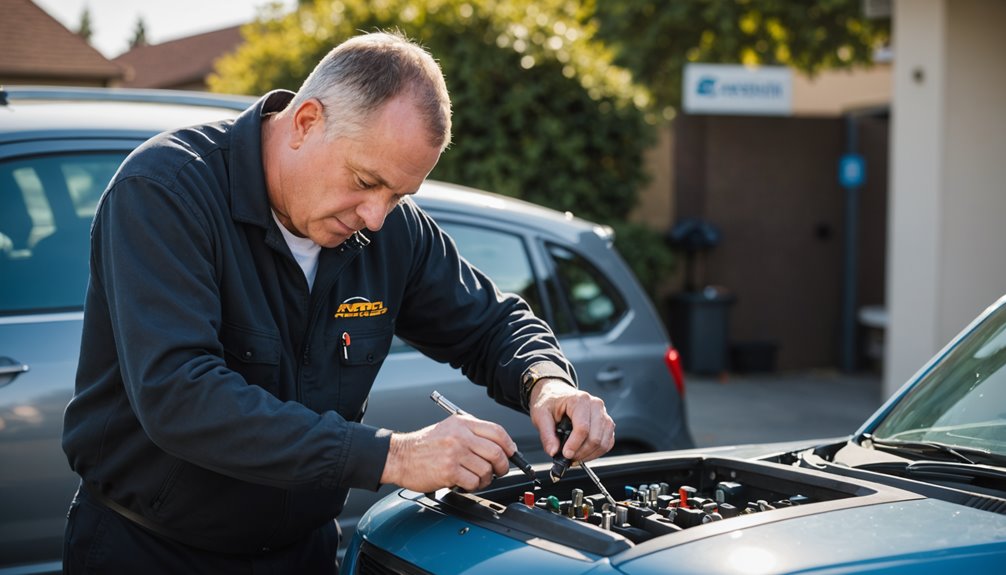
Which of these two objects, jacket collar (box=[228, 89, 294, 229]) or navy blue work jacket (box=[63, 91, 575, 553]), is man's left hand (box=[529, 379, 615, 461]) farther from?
jacket collar (box=[228, 89, 294, 229])

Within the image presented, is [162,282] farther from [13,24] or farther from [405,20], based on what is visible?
[405,20]

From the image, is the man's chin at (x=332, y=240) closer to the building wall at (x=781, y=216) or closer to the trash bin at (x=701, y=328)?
the trash bin at (x=701, y=328)

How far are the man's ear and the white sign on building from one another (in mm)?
9142

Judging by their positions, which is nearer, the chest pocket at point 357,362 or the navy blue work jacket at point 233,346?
the navy blue work jacket at point 233,346

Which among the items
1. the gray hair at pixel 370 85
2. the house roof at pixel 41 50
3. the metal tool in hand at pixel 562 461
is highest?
the house roof at pixel 41 50

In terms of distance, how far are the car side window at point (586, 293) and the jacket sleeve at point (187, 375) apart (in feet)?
8.25

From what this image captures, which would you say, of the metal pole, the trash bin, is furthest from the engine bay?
the metal pole

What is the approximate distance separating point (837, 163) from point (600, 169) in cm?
322

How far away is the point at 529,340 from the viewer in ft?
9.22

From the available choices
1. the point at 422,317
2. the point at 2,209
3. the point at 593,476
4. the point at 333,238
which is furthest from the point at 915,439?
the point at 2,209

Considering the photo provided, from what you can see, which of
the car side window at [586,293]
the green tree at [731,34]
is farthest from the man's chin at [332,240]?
the green tree at [731,34]

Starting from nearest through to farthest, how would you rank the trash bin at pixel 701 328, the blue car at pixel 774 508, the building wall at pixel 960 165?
the blue car at pixel 774 508 → the building wall at pixel 960 165 → the trash bin at pixel 701 328

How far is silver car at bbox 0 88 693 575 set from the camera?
11.0 feet

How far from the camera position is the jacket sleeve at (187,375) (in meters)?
2.04
